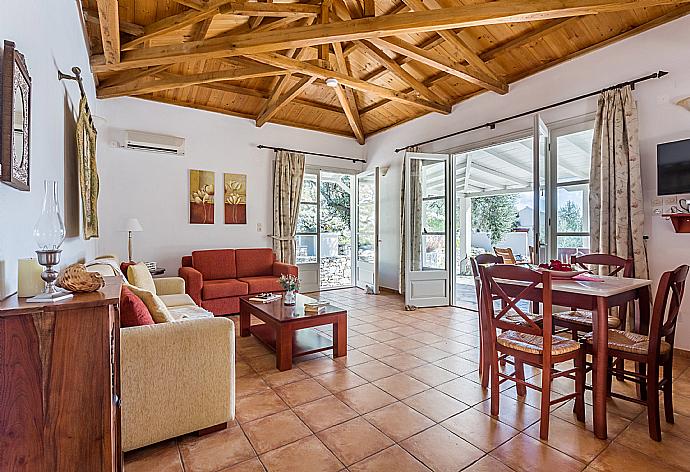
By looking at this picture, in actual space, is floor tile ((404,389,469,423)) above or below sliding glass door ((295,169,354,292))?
below

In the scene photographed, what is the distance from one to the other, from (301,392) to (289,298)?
119cm

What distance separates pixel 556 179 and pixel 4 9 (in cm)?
476

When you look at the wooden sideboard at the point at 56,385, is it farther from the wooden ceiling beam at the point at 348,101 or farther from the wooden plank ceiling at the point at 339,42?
the wooden ceiling beam at the point at 348,101

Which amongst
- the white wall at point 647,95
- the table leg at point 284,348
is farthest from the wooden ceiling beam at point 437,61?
the table leg at point 284,348

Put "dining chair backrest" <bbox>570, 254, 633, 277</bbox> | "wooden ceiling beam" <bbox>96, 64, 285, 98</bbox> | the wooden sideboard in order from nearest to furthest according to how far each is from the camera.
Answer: the wooden sideboard
"dining chair backrest" <bbox>570, 254, 633, 277</bbox>
"wooden ceiling beam" <bbox>96, 64, 285, 98</bbox>

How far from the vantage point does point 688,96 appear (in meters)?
3.19

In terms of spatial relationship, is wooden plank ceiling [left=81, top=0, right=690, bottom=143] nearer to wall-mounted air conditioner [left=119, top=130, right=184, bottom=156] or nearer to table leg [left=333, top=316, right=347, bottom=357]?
wall-mounted air conditioner [left=119, top=130, right=184, bottom=156]

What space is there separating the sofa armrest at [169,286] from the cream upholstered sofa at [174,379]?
8.06 feet

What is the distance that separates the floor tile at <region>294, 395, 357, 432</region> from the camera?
2225 millimetres

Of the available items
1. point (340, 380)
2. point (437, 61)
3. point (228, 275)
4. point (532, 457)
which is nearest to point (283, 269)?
point (228, 275)

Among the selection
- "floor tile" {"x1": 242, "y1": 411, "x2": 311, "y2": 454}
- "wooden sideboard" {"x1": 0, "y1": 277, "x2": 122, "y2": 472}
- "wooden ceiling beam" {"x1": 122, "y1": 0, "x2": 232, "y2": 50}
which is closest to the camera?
"wooden sideboard" {"x1": 0, "y1": 277, "x2": 122, "y2": 472}

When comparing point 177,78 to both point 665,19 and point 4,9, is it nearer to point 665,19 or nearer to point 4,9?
point 4,9

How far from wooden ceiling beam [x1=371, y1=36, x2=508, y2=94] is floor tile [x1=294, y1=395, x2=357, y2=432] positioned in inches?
140

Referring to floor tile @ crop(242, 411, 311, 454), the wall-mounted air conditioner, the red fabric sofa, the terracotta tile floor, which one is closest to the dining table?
the terracotta tile floor
